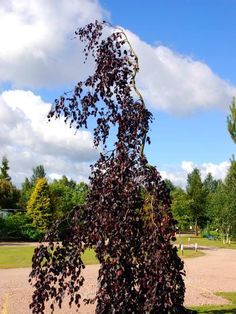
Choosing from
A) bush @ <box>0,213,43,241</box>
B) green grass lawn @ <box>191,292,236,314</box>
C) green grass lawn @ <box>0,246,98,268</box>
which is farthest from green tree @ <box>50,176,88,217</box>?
green grass lawn @ <box>191,292,236,314</box>

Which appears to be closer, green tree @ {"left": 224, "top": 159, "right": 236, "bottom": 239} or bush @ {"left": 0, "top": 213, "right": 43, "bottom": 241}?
green tree @ {"left": 224, "top": 159, "right": 236, "bottom": 239}

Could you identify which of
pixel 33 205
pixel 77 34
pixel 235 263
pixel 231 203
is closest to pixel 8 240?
pixel 33 205

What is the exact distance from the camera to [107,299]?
447 centimetres

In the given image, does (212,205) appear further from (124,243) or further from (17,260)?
(124,243)

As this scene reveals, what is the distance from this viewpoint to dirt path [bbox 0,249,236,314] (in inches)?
440

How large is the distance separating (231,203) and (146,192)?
104 feet

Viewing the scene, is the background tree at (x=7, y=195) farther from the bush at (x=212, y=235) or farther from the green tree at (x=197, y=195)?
the bush at (x=212, y=235)

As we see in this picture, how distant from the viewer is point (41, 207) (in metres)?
40.9

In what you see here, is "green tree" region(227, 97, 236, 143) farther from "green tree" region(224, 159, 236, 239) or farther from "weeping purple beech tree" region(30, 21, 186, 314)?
A: "weeping purple beech tree" region(30, 21, 186, 314)

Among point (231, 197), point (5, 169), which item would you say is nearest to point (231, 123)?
point (231, 197)

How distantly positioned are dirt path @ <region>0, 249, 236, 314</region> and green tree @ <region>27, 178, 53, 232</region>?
20.1 m

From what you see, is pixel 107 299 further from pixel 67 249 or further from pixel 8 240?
pixel 8 240

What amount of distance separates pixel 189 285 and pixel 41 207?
27.5 metres

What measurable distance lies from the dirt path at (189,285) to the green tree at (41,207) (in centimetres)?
2007
